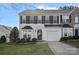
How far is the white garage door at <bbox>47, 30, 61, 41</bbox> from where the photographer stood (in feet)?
35.5

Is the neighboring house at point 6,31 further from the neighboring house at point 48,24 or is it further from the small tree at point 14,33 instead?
the neighboring house at point 48,24

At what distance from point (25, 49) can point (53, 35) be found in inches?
17.1

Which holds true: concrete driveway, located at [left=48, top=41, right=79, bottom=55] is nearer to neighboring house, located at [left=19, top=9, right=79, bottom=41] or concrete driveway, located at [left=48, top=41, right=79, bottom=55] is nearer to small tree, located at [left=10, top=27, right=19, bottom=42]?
neighboring house, located at [left=19, top=9, right=79, bottom=41]

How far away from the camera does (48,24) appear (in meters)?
10.8

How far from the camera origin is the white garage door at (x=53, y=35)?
10.8 meters

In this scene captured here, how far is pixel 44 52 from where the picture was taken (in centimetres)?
1073

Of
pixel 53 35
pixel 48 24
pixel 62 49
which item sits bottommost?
pixel 62 49

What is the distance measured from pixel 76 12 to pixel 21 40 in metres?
0.84

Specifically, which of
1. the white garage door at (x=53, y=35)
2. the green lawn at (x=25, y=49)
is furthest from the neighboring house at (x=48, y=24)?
the green lawn at (x=25, y=49)

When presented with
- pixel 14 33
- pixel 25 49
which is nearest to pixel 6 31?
pixel 14 33

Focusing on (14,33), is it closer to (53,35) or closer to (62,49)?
(53,35)

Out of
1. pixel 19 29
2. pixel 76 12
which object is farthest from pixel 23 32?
pixel 76 12

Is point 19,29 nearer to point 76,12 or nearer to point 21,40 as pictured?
point 21,40

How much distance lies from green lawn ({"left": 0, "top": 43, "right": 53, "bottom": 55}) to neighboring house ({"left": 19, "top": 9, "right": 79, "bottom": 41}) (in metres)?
0.13
